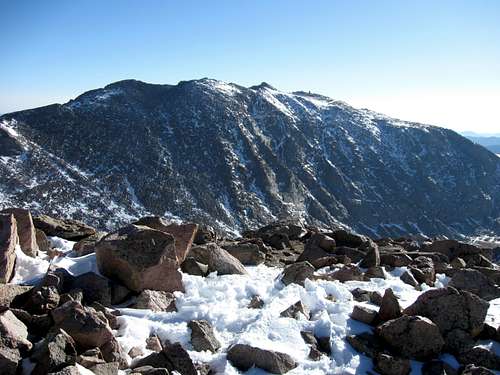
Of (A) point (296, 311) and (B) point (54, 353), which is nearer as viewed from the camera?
(B) point (54, 353)

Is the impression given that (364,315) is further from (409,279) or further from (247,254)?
(247,254)

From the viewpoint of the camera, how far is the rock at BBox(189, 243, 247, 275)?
1773 cm

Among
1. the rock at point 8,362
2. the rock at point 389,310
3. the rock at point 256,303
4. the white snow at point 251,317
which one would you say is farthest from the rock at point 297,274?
the rock at point 8,362

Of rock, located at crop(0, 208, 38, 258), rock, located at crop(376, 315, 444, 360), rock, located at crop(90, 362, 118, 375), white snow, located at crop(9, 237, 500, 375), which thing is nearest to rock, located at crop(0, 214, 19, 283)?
white snow, located at crop(9, 237, 500, 375)

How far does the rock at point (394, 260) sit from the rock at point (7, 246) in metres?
16.3

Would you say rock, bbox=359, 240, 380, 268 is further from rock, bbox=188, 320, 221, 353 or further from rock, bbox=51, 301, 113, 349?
rock, bbox=51, 301, 113, 349

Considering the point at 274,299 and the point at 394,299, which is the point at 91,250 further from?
the point at 394,299

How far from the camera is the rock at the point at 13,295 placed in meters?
11.8

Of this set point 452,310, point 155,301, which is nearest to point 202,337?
point 155,301

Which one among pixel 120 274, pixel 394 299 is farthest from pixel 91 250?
pixel 394 299

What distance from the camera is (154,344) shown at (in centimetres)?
1138

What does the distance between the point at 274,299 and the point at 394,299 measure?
3790 millimetres

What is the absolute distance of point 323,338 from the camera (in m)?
12.5

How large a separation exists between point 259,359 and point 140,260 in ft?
17.5
